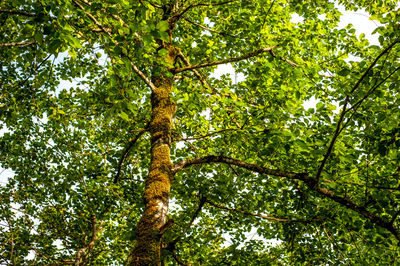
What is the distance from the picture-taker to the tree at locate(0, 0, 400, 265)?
3463 mm

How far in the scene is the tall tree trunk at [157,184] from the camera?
3.17m

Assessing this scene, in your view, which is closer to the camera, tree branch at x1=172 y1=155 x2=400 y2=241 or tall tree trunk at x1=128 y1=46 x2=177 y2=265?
tree branch at x1=172 y1=155 x2=400 y2=241

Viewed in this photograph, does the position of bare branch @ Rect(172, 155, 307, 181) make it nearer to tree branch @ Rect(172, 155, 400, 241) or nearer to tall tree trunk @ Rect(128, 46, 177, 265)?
tree branch @ Rect(172, 155, 400, 241)

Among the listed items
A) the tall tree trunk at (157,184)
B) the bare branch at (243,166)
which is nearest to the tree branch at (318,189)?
the bare branch at (243,166)

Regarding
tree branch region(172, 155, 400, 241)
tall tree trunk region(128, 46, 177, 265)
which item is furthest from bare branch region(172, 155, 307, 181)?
tall tree trunk region(128, 46, 177, 265)

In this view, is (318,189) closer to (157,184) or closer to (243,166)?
(243,166)

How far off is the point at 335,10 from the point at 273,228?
23.8 ft

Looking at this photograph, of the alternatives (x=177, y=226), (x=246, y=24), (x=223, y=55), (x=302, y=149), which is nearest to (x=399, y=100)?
(x=302, y=149)

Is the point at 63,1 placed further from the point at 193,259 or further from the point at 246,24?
the point at 193,259

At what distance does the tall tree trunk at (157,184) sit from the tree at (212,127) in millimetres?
21

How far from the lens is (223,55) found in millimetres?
7152

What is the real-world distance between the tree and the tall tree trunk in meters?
0.02

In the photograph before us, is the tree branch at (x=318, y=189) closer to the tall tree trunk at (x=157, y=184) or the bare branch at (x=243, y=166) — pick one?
the bare branch at (x=243, y=166)

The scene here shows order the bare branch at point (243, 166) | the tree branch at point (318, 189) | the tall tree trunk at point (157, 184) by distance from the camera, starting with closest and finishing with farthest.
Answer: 1. the tree branch at point (318, 189)
2. the tall tree trunk at point (157, 184)
3. the bare branch at point (243, 166)
